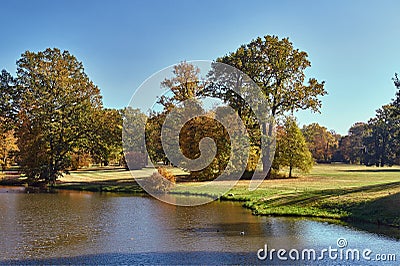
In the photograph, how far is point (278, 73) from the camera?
3806 cm

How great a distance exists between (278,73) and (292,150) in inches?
275

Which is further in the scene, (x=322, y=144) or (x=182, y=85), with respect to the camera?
(x=322, y=144)

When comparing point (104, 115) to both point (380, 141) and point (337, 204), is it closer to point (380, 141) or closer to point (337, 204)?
point (337, 204)

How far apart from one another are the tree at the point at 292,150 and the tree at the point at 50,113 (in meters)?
17.5

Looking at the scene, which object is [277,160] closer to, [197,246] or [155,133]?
[155,133]

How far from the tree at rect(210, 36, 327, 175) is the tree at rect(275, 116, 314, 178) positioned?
165 cm

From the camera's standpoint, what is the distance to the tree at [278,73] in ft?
→ 124

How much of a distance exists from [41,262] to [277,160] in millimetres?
29427

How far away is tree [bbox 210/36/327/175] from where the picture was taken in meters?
37.8

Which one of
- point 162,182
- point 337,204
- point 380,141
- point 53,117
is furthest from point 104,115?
point 380,141

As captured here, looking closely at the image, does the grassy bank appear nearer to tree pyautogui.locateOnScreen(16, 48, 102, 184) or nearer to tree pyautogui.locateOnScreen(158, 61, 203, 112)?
tree pyautogui.locateOnScreen(158, 61, 203, 112)

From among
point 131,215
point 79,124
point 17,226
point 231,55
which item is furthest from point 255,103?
point 17,226

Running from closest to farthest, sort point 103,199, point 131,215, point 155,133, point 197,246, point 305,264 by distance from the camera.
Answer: point 305,264, point 197,246, point 131,215, point 103,199, point 155,133

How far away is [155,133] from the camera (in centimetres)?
4062
